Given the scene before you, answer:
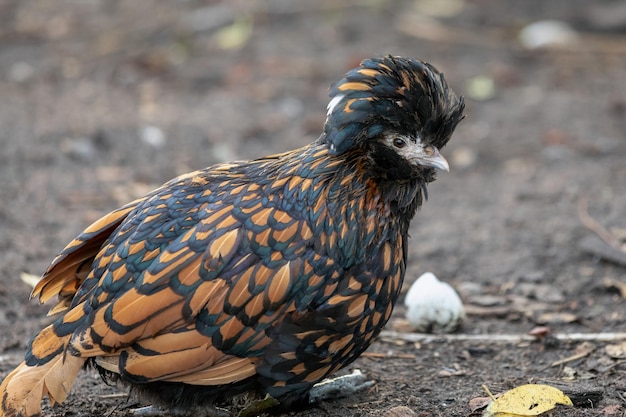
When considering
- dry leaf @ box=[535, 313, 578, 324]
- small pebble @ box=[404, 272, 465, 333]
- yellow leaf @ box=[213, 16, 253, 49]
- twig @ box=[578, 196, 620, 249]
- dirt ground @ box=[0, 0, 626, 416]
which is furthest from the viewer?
yellow leaf @ box=[213, 16, 253, 49]

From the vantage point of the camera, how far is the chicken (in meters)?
3.49

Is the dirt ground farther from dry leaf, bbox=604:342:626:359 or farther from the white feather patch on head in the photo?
the white feather patch on head

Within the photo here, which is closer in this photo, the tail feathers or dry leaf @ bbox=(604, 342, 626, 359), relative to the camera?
the tail feathers

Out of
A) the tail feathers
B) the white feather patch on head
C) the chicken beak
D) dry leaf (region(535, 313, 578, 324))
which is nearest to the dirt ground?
dry leaf (region(535, 313, 578, 324))

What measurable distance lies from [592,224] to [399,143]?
273 centimetres

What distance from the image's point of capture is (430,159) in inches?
146

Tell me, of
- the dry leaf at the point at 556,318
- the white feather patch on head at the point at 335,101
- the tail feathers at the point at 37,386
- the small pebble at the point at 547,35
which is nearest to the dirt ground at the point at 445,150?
the dry leaf at the point at 556,318

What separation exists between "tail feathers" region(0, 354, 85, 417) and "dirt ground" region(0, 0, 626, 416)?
0.47 meters

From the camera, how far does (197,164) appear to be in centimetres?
722

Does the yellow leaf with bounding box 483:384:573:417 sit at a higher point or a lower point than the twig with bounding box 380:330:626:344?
higher

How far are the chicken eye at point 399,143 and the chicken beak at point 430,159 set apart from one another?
0.07 meters

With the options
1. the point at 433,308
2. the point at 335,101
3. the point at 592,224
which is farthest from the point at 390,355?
the point at 592,224

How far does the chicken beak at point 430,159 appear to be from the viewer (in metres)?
3.69

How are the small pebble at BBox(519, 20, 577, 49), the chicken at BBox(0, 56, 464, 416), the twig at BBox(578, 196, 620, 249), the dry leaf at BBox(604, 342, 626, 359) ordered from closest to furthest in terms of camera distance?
the chicken at BBox(0, 56, 464, 416)
the dry leaf at BBox(604, 342, 626, 359)
the twig at BBox(578, 196, 620, 249)
the small pebble at BBox(519, 20, 577, 49)
